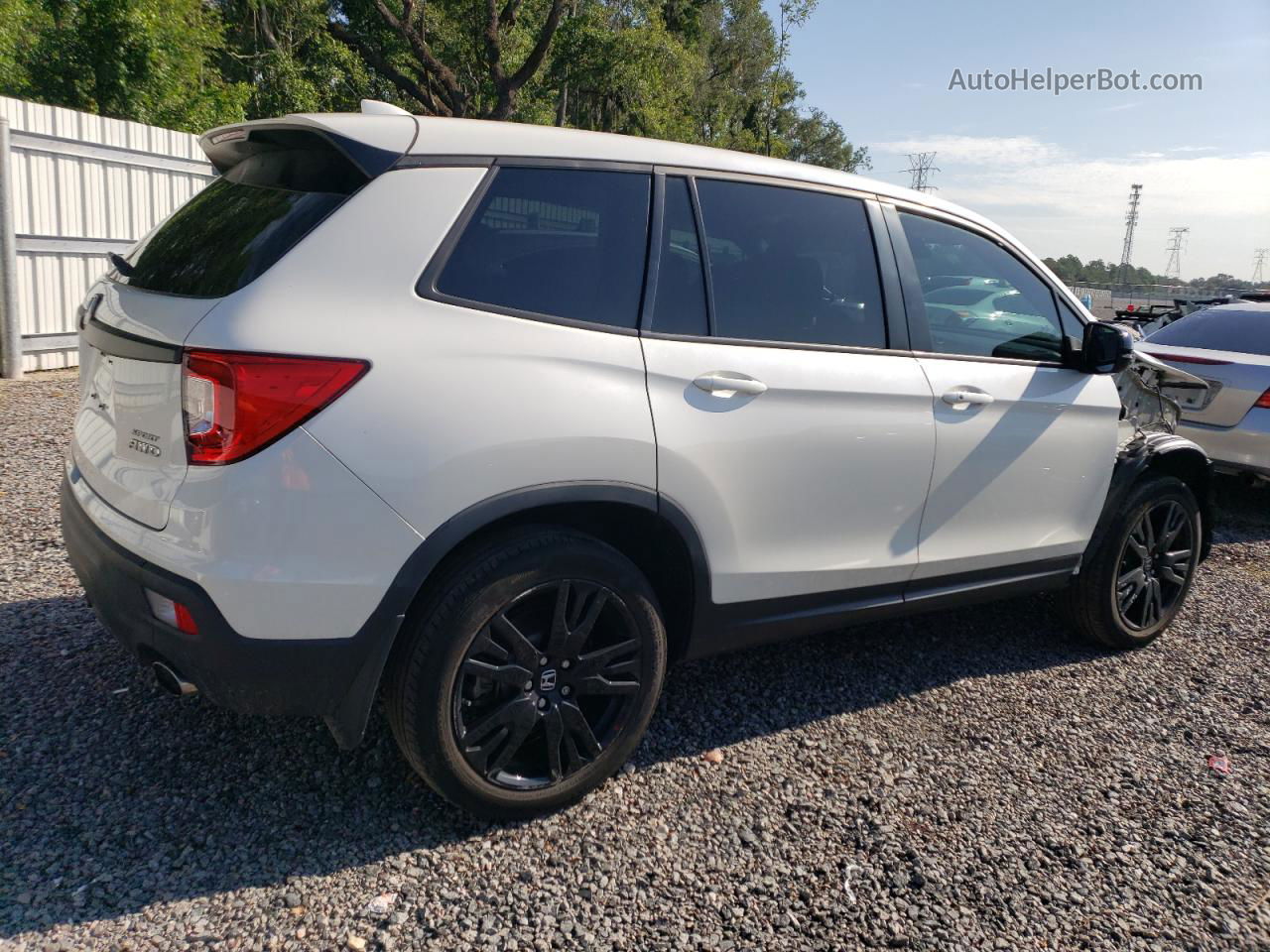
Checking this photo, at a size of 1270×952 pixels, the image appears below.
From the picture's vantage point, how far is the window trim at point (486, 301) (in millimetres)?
2539

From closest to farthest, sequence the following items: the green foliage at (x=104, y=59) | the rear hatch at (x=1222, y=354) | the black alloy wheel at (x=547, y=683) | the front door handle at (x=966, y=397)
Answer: the black alloy wheel at (x=547, y=683) < the front door handle at (x=966, y=397) < the rear hatch at (x=1222, y=354) < the green foliage at (x=104, y=59)

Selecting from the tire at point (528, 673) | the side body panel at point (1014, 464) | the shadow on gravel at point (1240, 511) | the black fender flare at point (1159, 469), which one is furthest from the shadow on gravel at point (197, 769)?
the shadow on gravel at point (1240, 511)

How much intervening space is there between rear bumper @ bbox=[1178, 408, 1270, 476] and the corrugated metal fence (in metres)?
9.09

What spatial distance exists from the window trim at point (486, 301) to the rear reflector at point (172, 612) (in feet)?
3.06

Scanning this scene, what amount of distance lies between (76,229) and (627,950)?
8.70 meters

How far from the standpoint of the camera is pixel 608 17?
2692 cm

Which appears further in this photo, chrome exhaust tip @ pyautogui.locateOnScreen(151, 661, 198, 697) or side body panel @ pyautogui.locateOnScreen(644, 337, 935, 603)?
side body panel @ pyautogui.locateOnScreen(644, 337, 935, 603)

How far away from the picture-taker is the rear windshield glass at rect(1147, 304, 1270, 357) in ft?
24.5

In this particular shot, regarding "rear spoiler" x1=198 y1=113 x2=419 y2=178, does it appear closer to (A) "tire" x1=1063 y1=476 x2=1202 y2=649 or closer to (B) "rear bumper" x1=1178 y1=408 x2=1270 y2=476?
(A) "tire" x1=1063 y1=476 x2=1202 y2=649

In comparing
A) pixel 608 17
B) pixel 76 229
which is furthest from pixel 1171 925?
pixel 608 17

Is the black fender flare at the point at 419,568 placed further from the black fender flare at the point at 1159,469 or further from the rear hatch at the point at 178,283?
the black fender flare at the point at 1159,469

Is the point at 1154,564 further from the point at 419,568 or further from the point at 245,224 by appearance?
the point at 245,224

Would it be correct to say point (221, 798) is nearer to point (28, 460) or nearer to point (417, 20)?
point (28, 460)

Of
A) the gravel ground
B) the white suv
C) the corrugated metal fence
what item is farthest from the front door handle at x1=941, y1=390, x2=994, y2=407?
the corrugated metal fence
